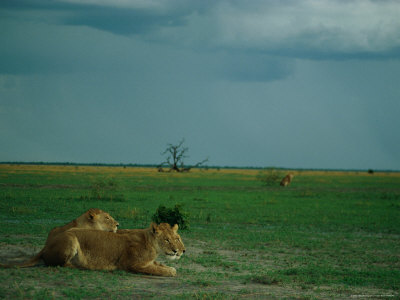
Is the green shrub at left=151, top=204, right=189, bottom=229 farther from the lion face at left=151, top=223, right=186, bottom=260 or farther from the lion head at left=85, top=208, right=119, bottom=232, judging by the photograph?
the lion face at left=151, top=223, right=186, bottom=260

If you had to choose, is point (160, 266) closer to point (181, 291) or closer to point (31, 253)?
point (181, 291)

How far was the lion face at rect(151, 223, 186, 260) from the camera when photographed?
878 centimetres

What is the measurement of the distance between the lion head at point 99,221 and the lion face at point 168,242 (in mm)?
1747

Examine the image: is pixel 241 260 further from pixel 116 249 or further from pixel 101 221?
pixel 116 249

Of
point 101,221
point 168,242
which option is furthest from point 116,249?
point 101,221

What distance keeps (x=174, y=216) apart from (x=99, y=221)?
7.43 metres

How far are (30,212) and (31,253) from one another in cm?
1090

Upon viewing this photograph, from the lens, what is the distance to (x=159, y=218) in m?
18.2

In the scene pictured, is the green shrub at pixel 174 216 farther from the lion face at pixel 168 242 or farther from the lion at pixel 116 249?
the lion face at pixel 168 242

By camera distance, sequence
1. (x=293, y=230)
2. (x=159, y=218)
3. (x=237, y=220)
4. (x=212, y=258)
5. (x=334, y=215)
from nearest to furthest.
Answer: (x=212, y=258), (x=159, y=218), (x=293, y=230), (x=237, y=220), (x=334, y=215)

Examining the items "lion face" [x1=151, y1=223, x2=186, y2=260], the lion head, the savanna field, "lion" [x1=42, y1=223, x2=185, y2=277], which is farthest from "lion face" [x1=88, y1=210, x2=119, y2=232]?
"lion face" [x1=151, y1=223, x2=186, y2=260]

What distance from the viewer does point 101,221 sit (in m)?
10.3

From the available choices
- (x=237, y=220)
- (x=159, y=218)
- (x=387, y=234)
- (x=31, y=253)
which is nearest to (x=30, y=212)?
(x=159, y=218)

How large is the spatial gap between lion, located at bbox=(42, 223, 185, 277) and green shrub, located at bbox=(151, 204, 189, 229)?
8.11m
